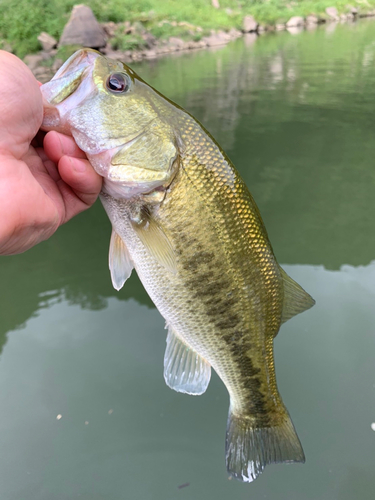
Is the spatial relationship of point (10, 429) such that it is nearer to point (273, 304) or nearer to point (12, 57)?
point (273, 304)

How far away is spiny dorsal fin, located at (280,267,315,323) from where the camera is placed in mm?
1790

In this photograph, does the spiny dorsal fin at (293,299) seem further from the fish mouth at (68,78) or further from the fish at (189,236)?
the fish mouth at (68,78)

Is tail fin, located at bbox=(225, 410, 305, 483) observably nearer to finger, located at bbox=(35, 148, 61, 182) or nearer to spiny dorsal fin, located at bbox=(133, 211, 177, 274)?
spiny dorsal fin, located at bbox=(133, 211, 177, 274)

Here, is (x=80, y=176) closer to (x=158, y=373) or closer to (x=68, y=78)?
(x=68, y=78)

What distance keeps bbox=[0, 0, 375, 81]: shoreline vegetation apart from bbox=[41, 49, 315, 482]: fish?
14968mm

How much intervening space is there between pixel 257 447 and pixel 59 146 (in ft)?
5.82

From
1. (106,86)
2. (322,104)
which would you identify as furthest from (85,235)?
(322,104)

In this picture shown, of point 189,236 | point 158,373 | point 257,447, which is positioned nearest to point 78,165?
point 189,236

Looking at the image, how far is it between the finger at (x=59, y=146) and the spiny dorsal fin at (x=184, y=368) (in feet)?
3.35

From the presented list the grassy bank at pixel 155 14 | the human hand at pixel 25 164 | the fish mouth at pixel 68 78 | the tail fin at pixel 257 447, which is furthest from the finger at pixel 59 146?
the grassy bank at pixel 155 14

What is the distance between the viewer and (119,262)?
1695mm

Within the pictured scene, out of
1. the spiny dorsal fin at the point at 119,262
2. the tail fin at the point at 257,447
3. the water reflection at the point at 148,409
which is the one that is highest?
the spiny dorsal fin at the point at 119,262

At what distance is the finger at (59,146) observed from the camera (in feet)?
4.47

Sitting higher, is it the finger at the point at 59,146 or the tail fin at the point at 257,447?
the finger at the point at 59,146
